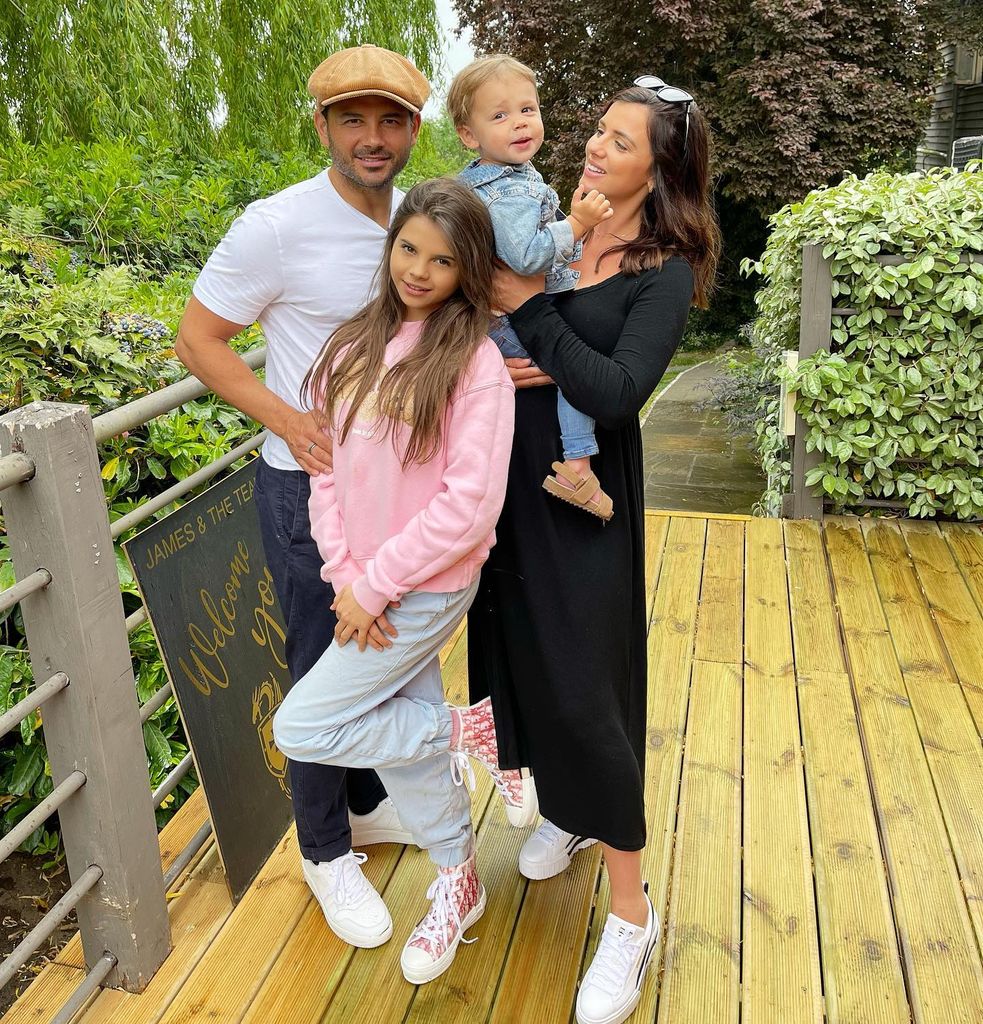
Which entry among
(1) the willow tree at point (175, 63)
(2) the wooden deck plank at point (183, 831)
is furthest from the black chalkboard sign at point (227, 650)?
(1) the willow tree at point (175, 63)

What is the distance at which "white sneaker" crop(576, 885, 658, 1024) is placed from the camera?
1.76 metres

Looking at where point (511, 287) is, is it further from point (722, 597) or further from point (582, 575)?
point (722, 597)

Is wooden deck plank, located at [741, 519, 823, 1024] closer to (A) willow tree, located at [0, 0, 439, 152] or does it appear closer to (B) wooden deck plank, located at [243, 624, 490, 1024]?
(B) wooden deck plank, located at [243, 624, 490, 1024]

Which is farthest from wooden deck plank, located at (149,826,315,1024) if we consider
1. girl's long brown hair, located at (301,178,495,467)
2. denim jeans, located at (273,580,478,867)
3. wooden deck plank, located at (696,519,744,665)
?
wooden deck plank, located at (696,519,744,665)

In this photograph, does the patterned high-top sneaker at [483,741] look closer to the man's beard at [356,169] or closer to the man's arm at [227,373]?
the man's arm at [227,373]

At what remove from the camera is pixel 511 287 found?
160cm

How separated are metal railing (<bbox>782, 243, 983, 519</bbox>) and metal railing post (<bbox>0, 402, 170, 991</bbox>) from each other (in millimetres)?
3246

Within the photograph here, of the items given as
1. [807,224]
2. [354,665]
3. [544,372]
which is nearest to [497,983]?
[354,665]

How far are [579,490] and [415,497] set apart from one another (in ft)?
0.91

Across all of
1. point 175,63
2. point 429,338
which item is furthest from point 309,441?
point 175,63

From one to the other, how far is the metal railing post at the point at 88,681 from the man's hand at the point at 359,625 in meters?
0.41

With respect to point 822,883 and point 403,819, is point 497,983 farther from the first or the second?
point 822,883

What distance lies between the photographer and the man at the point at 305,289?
177cm

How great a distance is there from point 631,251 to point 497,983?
140 cm
